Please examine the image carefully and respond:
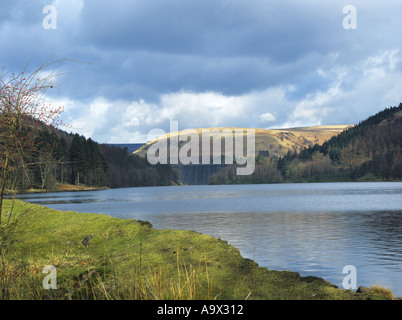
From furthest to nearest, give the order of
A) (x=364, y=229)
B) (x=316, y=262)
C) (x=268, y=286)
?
(x=364, y=229), (x=316, y=262), (x=268, y=286)

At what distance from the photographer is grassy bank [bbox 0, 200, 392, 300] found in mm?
8320

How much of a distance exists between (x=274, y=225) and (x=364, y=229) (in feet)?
22.5

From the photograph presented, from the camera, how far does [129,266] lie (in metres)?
11.4

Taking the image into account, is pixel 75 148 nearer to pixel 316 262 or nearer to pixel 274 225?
pixel 274 225

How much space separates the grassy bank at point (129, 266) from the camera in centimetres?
832

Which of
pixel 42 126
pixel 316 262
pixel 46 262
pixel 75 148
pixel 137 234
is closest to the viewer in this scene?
pixel 42 126

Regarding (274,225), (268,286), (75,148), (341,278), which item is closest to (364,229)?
(274,225)

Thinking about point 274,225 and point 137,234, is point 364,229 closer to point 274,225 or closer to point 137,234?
point 274,225

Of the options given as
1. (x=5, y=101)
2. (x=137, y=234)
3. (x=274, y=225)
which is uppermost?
(x=5, y=101)
